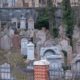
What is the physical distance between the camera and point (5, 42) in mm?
21438

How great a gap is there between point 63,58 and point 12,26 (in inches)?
350

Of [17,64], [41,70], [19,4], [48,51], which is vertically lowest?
[17,64]

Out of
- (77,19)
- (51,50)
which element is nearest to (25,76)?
(51,50)

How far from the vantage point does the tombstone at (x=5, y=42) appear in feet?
69.7

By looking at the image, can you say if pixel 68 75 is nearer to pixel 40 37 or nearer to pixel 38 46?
pixel 38 46

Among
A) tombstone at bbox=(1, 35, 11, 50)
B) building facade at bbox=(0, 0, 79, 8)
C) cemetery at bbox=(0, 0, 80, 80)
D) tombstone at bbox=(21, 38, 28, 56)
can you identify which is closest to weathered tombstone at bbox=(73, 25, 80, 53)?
cemetery at bbox=(0, 0, 80, 80)

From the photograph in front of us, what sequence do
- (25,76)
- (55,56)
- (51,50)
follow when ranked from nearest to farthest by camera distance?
(25,76) → (55,56) → (51,50)

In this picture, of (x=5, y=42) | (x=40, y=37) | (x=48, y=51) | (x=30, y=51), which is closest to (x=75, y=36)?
(x=40, y=37)

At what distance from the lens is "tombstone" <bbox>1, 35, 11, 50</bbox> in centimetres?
2125

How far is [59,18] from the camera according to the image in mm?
27516

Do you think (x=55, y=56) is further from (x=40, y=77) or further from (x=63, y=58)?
(x=40, y=77)

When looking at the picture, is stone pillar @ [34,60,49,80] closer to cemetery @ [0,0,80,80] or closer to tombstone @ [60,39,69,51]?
cemetery @ [0,0,80,80]

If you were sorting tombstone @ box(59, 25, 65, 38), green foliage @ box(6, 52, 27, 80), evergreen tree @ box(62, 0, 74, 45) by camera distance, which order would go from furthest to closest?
tombstone @ box(59, 25, 65, 38)
evergreen tree @ box(62, 0, 74, 45)
green foliage @ box(6, 52, 27, 80)

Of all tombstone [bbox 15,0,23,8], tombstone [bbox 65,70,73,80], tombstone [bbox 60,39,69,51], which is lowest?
tombstone [bbox 65,70,73,80]
